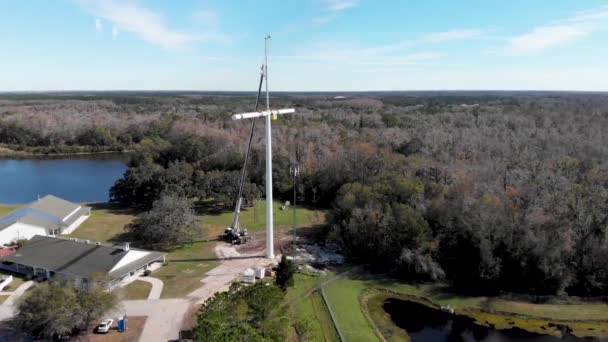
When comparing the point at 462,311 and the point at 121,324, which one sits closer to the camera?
the point at 121,324

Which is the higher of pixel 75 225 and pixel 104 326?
pixel 75 225

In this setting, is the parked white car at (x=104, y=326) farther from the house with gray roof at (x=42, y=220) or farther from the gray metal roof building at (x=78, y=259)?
the house with gray roof at (x=42, y=220)

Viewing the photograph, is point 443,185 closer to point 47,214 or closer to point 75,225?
point 75,225

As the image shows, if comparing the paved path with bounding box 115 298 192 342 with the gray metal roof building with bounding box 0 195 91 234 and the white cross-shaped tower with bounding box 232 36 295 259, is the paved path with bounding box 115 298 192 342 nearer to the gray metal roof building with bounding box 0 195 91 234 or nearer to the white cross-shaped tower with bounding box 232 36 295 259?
the white cross-shaped tower with bounding box 232 36 295 259

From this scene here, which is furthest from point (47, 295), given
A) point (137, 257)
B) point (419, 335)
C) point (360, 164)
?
point (360, 164)

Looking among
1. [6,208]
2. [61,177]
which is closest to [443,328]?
[6,208]

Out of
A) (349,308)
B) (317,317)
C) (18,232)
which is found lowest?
(349,308)

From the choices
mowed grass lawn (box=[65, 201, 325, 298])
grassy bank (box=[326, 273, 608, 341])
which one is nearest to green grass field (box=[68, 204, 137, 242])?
mowed grass lawn (box=[65, 201, 325, 298])
